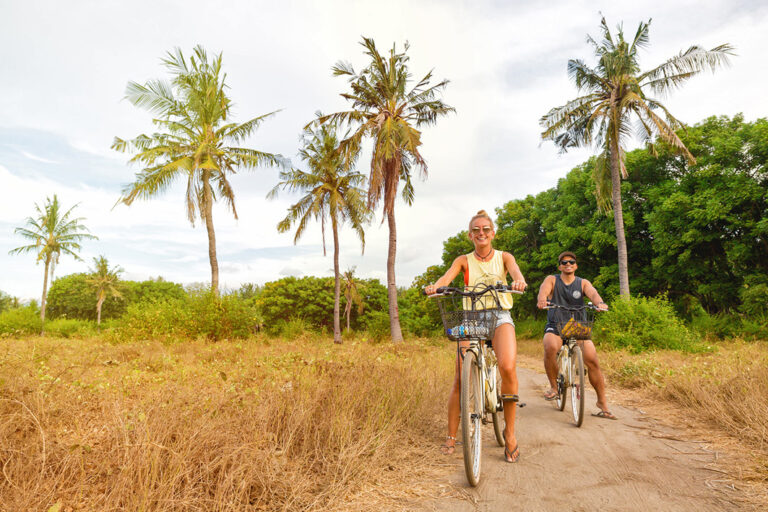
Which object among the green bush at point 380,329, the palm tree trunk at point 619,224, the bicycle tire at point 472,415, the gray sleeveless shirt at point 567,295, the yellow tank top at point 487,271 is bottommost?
the green bush at point 380,329

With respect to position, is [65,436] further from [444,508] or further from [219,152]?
[219,152]

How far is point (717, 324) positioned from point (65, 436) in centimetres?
2309

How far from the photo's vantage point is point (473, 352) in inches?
137

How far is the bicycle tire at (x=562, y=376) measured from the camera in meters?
5.29

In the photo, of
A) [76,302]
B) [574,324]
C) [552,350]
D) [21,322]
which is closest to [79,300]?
[76,302]

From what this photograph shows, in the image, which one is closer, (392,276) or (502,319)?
(502,319)

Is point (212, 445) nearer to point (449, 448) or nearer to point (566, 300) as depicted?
point (449, 448)

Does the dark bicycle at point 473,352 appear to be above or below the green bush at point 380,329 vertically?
above

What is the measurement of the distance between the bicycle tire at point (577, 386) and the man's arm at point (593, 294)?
1.92ft

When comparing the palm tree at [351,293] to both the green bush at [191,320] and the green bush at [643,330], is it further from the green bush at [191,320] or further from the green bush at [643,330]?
the green bush at [643,330]

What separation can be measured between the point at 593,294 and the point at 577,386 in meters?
1.18

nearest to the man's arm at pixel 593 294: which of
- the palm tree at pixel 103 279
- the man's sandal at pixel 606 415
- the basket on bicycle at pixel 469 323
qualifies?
the man's sandal at pixel 606 415

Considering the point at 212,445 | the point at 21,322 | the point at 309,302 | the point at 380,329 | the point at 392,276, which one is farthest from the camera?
the point at 309,302

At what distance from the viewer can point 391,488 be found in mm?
3051
